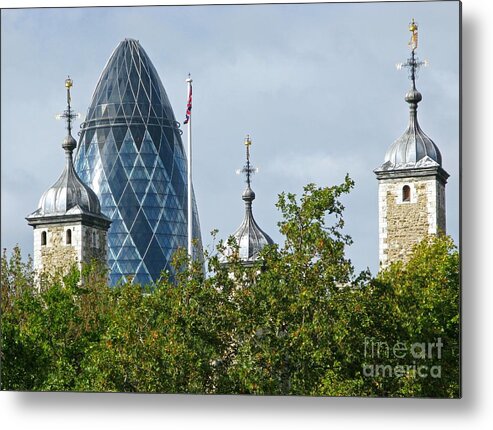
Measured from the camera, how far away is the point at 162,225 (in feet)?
74.6

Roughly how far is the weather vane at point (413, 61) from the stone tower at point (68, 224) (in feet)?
11.0

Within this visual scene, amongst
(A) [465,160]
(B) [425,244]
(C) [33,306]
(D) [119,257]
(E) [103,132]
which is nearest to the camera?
(A) [465,160]

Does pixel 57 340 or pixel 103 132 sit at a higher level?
pixel 103 132

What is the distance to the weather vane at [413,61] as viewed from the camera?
13.0 metres

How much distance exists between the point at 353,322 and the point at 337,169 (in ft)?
4.54

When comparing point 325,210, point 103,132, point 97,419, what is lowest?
point 97,419

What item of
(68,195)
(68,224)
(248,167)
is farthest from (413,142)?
(68,224)

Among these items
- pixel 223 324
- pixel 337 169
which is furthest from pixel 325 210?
pixel 223 324

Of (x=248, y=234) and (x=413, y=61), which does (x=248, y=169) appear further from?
(x=413, y=61)

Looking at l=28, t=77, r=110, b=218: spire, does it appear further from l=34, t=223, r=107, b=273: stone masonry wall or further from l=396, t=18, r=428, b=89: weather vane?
l=396, t=18, r=428, b=89: weather vane

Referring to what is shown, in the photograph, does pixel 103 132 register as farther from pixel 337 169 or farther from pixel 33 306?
pixel 337 169

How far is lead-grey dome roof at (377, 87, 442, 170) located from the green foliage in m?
0.70

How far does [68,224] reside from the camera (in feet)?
65.1

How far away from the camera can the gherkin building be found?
1695cm
